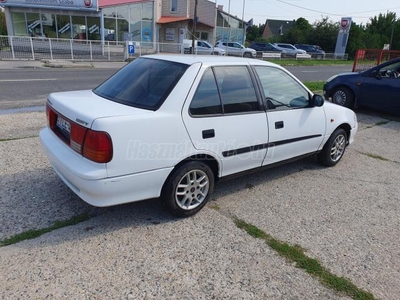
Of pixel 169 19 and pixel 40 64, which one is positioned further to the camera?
pixel 169 19

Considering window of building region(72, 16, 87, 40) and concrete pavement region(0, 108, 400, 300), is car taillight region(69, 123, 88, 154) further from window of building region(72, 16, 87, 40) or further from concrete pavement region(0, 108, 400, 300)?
window of building region(72, 16, 87, 40)

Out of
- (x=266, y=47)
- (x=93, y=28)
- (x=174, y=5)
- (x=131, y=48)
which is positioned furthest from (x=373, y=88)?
(x=266, y=47)

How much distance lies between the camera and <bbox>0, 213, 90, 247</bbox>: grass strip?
2.85 metres

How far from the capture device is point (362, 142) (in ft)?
21.1

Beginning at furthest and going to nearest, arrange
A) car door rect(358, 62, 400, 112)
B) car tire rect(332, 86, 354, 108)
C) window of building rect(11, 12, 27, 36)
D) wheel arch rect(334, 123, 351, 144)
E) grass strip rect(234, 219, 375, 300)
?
1. window of building rect(11, 12, 27, 36)
2. car tire rect(332, 86, 354, 108)
3. car door rect(358, 62, 400, 112)
4. wheel arch rect(334, 123, 351, 144)
5. grass strip rect(234, 219, 375, 300)

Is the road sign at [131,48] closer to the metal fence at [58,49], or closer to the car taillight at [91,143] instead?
the metal fence at [58,49]

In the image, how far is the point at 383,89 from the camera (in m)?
8.20

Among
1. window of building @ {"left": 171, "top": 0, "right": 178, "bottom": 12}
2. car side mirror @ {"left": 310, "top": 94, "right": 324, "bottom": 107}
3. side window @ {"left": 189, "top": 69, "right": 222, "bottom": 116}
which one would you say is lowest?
car side mirror @ {"left": 310, "top": 94, "right": 324, "bottom": 107}

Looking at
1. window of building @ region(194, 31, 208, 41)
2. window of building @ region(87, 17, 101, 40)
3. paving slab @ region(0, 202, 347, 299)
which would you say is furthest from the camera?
window of building @ region(194, 31, 208, 41)

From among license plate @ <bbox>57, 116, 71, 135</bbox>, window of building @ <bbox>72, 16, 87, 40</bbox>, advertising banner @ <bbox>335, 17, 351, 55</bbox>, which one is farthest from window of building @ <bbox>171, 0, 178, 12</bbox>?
license plate @ <bbox>57, 116, 71, 135</bbox>

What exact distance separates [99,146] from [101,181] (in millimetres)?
301

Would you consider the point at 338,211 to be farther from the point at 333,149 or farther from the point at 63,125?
the point at 63,125

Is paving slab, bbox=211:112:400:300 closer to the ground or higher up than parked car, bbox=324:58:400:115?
closer to the ground

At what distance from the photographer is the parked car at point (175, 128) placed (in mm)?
Result: 2777
